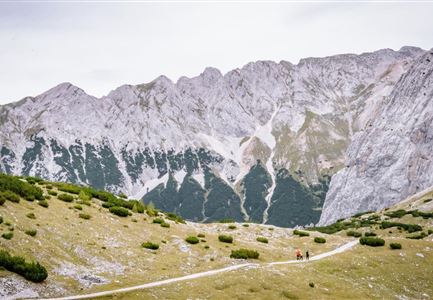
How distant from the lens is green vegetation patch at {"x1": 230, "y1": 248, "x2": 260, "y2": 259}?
5075cm

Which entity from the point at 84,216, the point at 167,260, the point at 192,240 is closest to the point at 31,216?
the point at 84,216

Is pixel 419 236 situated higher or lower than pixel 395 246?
lower

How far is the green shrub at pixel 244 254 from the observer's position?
5075 cm

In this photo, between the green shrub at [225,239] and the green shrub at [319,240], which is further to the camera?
the green shrub at [319,240]

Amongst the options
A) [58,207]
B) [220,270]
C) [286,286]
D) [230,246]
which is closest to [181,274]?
[220,270]

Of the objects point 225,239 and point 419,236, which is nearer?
point 225,239

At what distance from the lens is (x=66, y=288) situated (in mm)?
36375

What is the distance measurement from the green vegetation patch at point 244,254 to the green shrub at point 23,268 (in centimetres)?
2070

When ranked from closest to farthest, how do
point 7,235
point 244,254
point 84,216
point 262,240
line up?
point 7,235
point 244,254
point 84,216
point 262,240

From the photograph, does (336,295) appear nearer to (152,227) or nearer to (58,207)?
(152,227)

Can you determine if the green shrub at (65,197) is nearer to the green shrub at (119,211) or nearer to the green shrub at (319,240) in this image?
the green shrub at (119,211)

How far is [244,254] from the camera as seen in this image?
51062 millimetres

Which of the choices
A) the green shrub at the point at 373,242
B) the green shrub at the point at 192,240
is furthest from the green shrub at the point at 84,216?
the green shrub at the point at 373,242

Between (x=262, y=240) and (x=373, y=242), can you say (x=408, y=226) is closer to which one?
(x=373, y=242)
